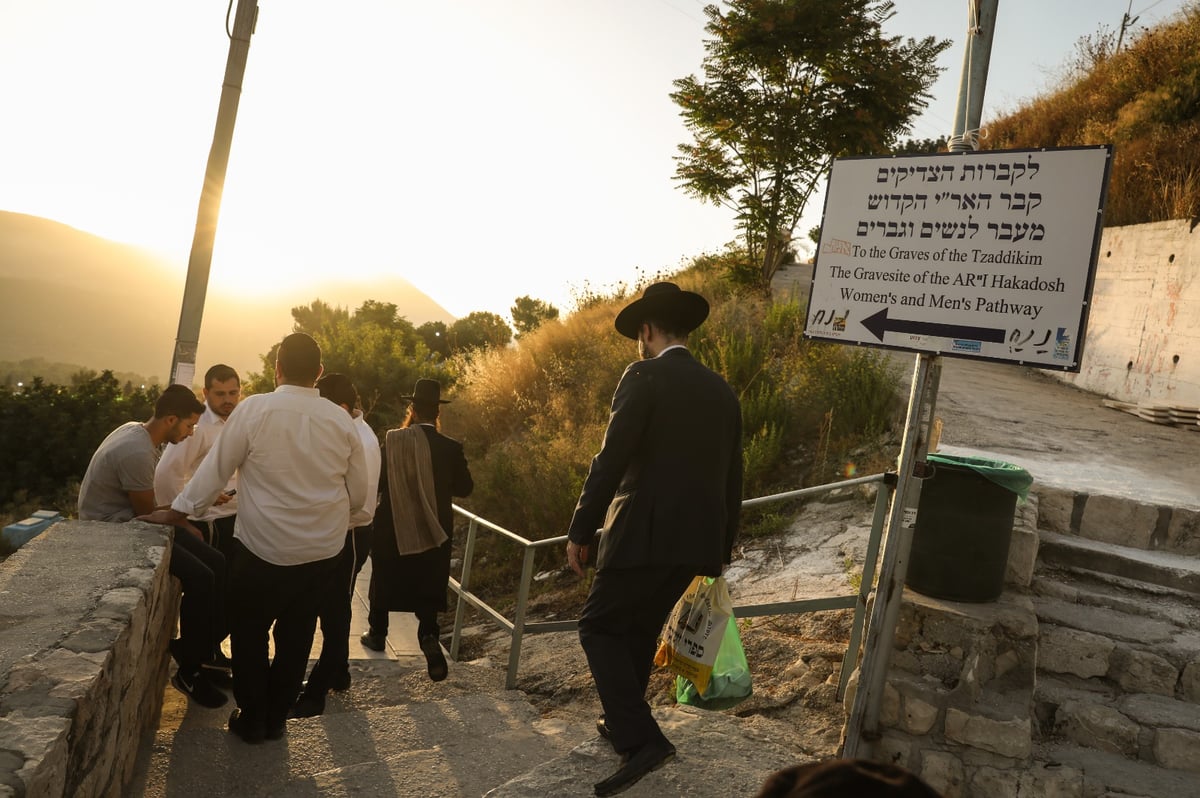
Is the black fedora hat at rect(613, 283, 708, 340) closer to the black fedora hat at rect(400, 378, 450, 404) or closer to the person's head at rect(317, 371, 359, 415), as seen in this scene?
the person's head at rect(317, 371, 359, 415)

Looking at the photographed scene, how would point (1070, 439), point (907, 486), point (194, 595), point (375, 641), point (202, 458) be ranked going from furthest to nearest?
point (1070, 439) → point (375, 641) → point (202, 458) → point (194, 595) → point (907, 486)

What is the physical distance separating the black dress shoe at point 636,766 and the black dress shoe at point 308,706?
195 cm

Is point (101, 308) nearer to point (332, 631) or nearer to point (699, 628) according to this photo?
point (332, 631)

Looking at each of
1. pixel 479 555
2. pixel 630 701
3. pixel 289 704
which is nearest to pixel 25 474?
pixel 479 555

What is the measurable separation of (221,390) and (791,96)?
486 inches

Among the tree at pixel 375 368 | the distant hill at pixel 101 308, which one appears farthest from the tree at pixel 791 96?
the distant hill at pixel 101 308

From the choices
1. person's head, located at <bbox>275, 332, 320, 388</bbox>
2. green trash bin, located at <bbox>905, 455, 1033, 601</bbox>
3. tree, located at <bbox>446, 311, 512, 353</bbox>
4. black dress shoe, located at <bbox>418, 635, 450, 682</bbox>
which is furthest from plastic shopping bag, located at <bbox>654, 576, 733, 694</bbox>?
tree, located at <bbox>446, 311, 512, 353</bbox>

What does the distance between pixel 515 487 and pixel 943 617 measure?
6.70 metres

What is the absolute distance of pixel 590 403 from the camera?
37.7 ft

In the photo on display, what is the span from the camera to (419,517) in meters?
5.59

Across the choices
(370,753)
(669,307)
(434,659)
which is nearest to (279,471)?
(370,753)

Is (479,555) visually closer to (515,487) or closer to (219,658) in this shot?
(515,487)

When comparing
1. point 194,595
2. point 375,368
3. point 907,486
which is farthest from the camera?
point 375,368

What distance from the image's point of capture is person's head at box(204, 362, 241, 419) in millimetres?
5125
